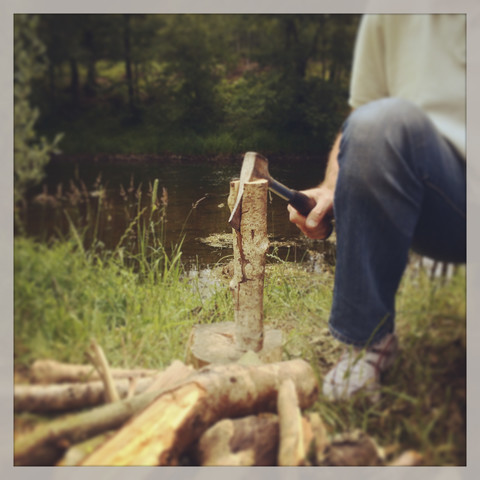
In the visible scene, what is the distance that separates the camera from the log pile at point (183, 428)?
1.05m

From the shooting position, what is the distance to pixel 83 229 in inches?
51.5

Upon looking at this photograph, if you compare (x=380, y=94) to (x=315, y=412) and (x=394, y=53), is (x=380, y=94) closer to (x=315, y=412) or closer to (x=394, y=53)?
(x=394, y=53)

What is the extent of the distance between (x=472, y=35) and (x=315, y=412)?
3.84ft

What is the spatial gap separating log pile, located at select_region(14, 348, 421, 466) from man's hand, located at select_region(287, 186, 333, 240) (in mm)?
519

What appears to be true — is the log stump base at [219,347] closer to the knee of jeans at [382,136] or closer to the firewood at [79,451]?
the firewood at [79,451]

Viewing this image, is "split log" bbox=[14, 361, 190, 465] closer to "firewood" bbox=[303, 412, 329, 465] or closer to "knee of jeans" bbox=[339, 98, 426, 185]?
"firewood" bbox=[303, 412, 329, 465]

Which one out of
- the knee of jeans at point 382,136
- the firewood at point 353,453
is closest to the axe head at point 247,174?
the knee of jeans at point 382,136

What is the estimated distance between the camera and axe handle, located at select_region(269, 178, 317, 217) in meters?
1.45

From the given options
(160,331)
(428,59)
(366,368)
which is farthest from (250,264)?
(428,59)

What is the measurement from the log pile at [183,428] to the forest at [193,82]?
0.72m

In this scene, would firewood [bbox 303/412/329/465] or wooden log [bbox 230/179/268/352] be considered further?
wooden log [bbox 230/179/268/352]

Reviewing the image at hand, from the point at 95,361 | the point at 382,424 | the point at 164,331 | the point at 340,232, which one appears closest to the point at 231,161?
the point at 340,232

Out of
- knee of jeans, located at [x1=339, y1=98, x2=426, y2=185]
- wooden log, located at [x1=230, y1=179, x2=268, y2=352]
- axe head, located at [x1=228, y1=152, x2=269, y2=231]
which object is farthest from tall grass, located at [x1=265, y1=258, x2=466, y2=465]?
axe head, located at [x1=228, y1=152, x2=269, y2=231]

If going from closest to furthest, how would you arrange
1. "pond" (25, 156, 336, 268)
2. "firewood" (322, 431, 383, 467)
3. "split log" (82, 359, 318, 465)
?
"split log" (82, 359, 318, 465), "firewood" (322, 431, 383, 467), "pond" (25, 156, 336, 268)
